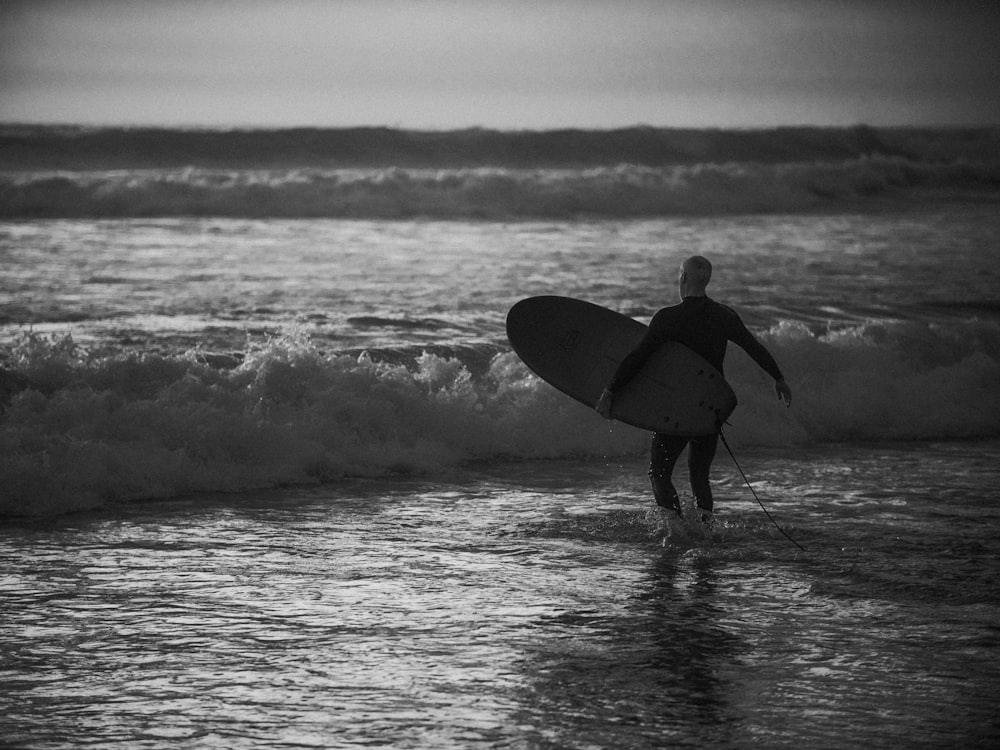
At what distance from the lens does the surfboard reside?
6398 millimetres

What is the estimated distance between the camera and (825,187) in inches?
1441

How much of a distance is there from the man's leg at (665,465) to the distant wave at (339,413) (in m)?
2.66

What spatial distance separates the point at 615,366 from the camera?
7.06 metres

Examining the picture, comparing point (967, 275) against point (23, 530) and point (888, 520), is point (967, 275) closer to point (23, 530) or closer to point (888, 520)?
point (888, 520)

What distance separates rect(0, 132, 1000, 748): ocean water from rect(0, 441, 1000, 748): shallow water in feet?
0.07

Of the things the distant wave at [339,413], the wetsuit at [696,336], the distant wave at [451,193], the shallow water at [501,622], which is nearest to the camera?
the shallow water at [501,622]

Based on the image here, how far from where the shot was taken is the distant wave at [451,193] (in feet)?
97.4

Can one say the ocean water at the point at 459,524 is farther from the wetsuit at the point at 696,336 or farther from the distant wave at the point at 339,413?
the wetsuit at the point at 696,336

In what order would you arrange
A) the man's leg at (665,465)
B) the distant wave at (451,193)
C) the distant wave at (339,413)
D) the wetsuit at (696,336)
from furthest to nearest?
the distant wave at (451,193)
the distant wave at (339,413)
the man's leg at (665,465)
the wetsuit at (696,336)

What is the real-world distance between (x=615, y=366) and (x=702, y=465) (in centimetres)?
79

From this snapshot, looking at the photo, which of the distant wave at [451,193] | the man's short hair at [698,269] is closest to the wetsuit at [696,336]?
the man's short hair at [698,269]

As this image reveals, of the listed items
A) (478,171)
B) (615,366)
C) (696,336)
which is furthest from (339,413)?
(478,171)

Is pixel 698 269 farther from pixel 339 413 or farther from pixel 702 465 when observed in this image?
pixel 339 413

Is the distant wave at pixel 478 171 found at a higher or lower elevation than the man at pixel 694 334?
higher
